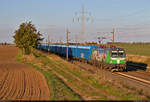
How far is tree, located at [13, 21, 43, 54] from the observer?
148 feet

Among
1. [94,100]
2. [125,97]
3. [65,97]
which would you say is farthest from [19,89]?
[125,97]

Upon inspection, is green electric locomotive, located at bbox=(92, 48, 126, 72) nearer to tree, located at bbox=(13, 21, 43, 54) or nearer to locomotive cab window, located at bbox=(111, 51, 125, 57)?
locomotive cab window, located at bbox=(111, 51, 125, 57)

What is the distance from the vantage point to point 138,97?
12461 mm

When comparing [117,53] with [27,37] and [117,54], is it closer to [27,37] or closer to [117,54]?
[117,54]

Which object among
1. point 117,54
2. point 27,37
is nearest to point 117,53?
point 117,54

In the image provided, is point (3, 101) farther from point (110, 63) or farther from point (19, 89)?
point (110, 63)

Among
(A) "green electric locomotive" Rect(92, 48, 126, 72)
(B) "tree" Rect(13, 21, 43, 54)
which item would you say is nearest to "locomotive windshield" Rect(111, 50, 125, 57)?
(A) "green electric locomotive" Rect(92, 48, 126, 72)

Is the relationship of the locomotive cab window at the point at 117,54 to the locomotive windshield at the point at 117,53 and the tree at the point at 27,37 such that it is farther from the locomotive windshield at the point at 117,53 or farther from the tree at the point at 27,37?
the tree at the point at 27,37

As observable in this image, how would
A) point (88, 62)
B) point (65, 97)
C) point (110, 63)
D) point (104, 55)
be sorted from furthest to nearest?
point (88, 62)
point (104, 55)
point (110, 63)
point (65, 97)

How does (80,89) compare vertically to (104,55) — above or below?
below

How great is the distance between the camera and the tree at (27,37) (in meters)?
45.0

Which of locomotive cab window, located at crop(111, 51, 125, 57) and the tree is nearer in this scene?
locomotive cab window, located at crop(111, 51, 125, 57)

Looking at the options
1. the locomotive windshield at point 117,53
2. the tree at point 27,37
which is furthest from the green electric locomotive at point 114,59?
the tree at point 27,37

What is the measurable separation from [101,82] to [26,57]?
32169mm
